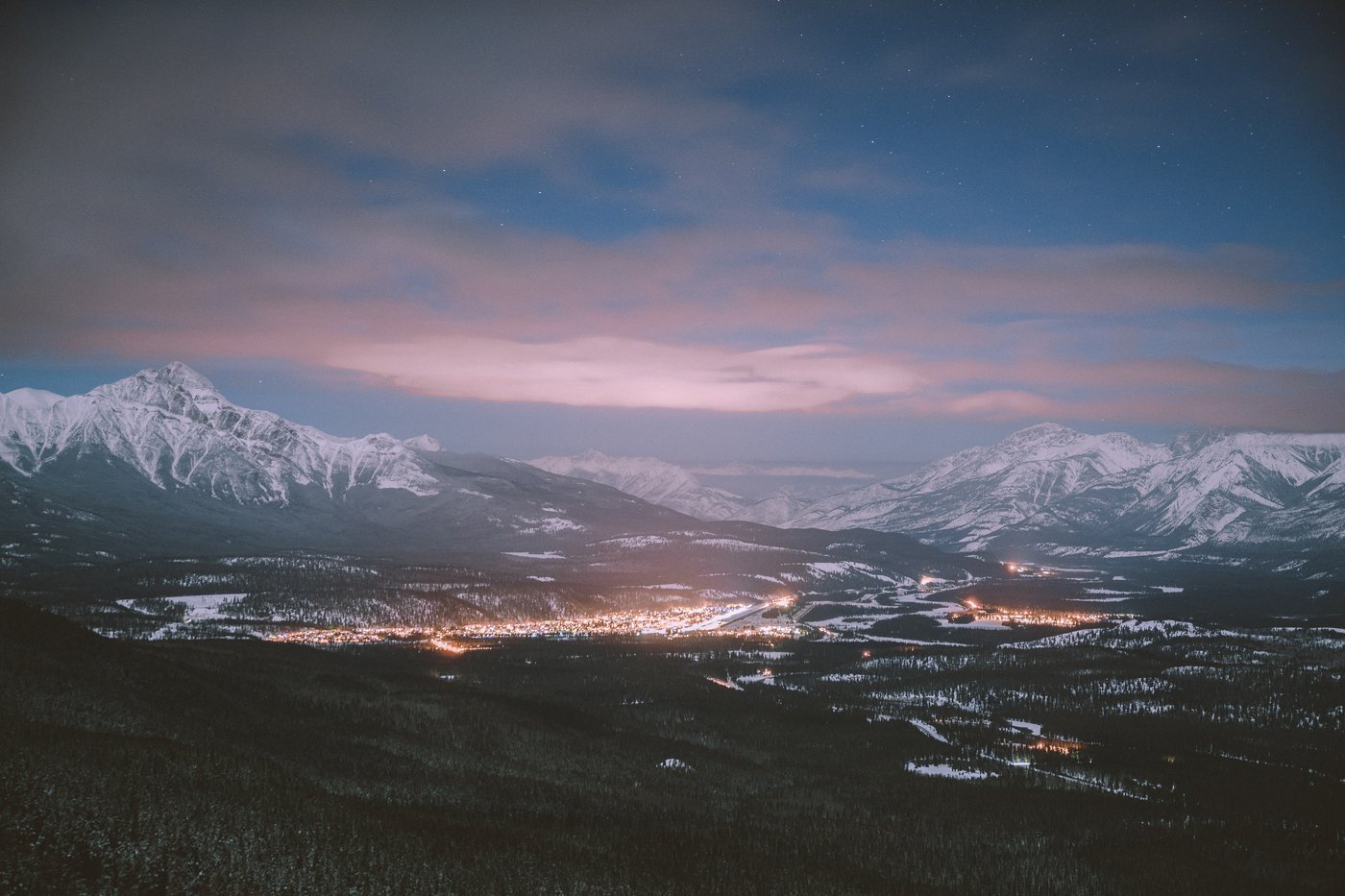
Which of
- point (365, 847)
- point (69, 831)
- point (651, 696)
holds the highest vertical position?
point (69, 831)

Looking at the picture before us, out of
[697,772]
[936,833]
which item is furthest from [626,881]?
[697,772]

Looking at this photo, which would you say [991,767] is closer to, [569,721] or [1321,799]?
[1321,799]

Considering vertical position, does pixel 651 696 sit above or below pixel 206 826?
below

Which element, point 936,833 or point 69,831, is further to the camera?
point 936,833

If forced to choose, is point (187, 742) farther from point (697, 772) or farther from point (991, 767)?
point (991, 767)

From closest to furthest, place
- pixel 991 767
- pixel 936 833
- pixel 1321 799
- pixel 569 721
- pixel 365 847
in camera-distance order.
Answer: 1. pixel 365 847
2. pixel 936 833
3. pixel 1321 799
4. pixel 991 767
5. pixel 569 721

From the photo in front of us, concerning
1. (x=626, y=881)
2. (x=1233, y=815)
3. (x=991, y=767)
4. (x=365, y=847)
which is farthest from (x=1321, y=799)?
(x=365, y=847)

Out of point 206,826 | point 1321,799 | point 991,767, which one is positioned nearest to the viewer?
point 206,826
